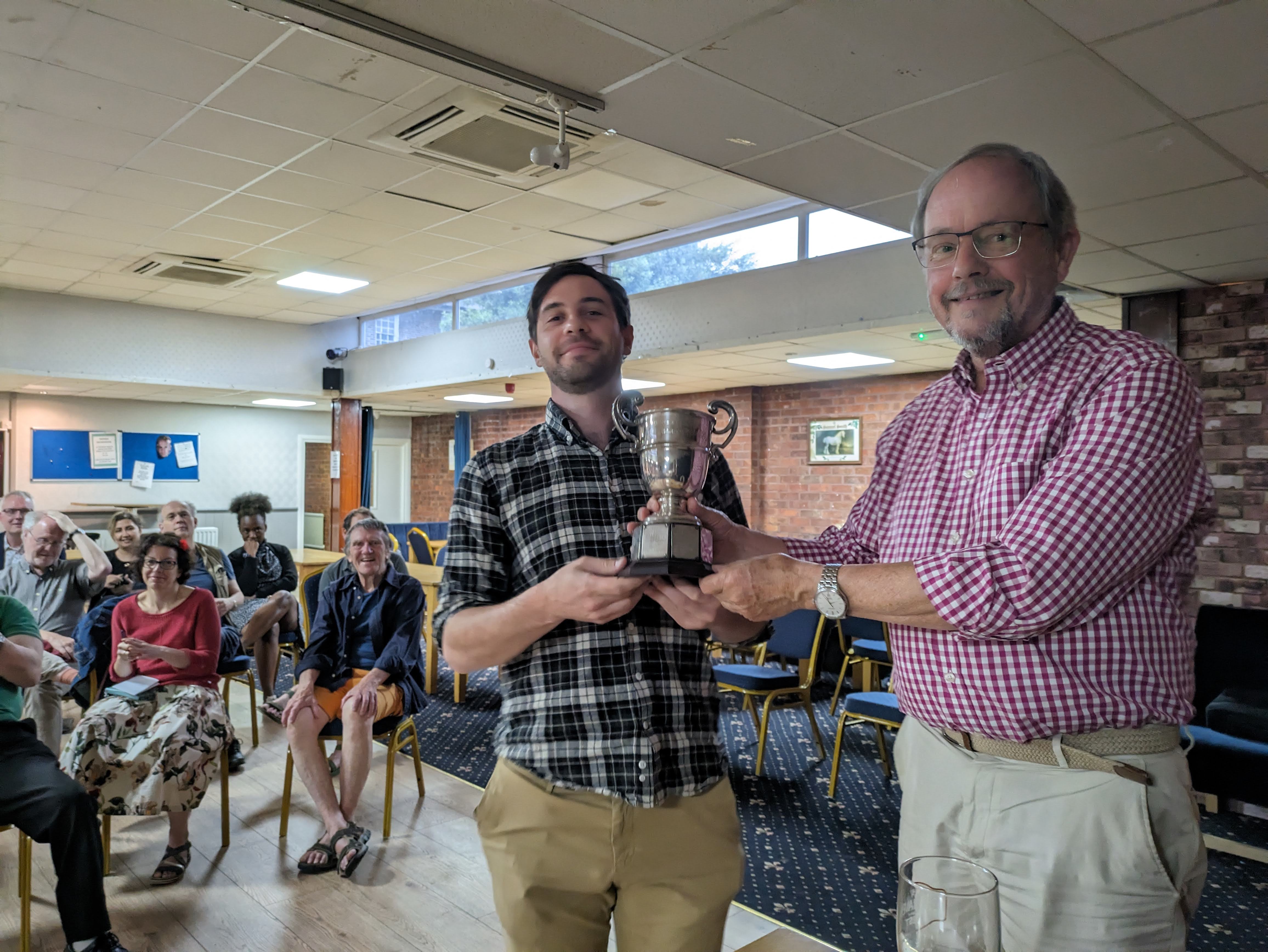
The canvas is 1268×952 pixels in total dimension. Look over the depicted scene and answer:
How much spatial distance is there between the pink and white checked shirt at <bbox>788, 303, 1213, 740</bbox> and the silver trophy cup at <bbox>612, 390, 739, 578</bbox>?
324 millimetres

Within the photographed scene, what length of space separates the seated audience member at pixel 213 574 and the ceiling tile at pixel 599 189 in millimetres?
3033

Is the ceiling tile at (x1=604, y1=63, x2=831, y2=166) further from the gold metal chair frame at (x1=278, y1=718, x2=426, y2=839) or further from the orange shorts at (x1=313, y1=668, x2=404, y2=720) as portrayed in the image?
the gold metal chair frame at (x1=278, y1=718, x2=426, y2=839)

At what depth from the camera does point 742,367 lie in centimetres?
803

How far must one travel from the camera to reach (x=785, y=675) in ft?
15.9

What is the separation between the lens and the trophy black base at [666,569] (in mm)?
1261

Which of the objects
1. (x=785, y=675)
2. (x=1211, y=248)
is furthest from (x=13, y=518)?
(x=1211, y=248)

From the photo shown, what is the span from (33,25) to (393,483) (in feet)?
37.9

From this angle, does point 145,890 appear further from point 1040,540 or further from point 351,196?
point 351,196

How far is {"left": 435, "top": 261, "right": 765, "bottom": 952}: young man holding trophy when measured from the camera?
1361mm

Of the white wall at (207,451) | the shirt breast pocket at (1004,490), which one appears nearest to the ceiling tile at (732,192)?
the shirt breast pocket at (1004,490)

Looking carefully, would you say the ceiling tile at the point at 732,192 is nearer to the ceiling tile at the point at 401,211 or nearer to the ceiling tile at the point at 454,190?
the ceiling tile at the point at 454,190

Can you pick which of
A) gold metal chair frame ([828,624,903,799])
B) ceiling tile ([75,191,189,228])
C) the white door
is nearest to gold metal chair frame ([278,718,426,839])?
gold metal chair frame ([828,624,903,799])

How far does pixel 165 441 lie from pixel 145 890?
33.2ft

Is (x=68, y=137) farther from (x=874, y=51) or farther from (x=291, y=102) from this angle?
(x=874, y=51)
